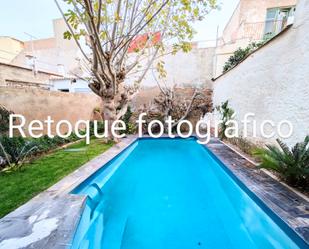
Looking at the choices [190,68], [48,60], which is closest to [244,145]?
[190,68]

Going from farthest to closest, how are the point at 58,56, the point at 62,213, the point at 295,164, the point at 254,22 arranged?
the point at 58,56, the point at 254,22, the point at 295,164, the point at 62,213

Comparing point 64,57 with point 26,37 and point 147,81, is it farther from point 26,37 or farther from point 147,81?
point 147,81

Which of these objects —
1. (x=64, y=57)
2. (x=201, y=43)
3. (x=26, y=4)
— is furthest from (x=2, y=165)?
(x=64, y=57)

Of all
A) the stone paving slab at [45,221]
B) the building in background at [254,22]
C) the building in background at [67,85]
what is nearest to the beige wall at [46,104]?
the building in background at [67,85]

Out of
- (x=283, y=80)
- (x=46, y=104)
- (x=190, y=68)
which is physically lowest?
(x=46, y=104)

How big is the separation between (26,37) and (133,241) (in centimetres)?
2407

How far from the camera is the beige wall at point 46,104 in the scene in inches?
270

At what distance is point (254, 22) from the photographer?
33.3 feet

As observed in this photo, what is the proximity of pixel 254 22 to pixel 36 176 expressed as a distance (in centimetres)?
1260

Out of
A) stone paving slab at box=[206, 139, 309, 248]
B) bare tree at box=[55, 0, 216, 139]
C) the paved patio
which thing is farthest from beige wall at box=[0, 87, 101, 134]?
stone paving slab at box=[206, 139, 309, 248]

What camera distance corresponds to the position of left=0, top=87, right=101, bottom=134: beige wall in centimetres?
685

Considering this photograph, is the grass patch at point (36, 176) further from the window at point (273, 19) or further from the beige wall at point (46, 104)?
the window at point (273, 19)

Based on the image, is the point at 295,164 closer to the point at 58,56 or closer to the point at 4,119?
the point at 4,119

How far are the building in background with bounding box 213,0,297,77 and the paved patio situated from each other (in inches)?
338
